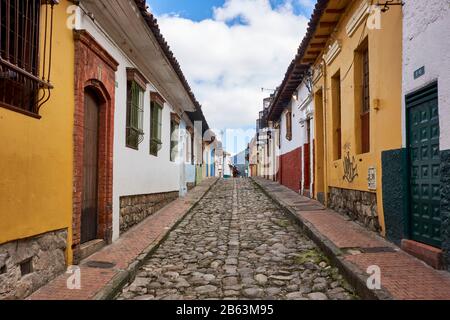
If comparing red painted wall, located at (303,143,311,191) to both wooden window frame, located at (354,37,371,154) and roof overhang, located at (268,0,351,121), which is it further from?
wooden window frame, located at (354,37,371,154)

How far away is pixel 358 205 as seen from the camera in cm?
743

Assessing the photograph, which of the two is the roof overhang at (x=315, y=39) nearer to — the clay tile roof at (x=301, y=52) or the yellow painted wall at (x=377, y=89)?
the clay tile roof at (x=301, y=52)

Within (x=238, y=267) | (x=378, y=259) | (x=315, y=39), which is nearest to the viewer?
(x=378, y=259)

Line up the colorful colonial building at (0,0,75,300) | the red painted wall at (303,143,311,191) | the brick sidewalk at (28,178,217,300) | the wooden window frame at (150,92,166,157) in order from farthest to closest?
the red painted wall at (303,143,311,191) < the wooden window frame at (150,92,166,157) < the brick sidewalk at (28,178,217,300) < the colorful colonial building at (0,0,75,300)

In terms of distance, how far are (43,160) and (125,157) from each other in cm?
315

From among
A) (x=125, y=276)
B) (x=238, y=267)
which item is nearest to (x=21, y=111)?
(x=125, y=276)

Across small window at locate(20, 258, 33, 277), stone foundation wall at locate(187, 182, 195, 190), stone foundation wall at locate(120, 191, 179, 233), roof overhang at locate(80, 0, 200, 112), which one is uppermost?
roof overhang at locate(80, 0, 200, 112)

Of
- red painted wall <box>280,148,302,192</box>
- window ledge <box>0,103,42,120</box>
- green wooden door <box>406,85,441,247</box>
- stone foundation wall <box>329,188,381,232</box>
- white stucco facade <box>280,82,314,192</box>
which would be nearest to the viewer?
window ledge <box>0,103,42,120</box>

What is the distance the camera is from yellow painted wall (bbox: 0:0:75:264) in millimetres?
3684

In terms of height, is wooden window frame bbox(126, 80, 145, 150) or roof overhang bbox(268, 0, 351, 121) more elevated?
roof overhang bbox(268, 0, 351, 121)

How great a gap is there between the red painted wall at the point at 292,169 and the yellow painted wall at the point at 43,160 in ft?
33.1

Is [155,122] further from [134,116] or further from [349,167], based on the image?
[349,167]

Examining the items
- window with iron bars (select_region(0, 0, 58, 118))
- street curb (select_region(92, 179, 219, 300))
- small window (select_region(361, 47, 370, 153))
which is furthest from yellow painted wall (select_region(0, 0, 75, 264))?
small window (select_region(361, 47, 370, 153))

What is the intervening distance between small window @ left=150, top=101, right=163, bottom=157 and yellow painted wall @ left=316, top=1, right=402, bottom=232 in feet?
14.5
